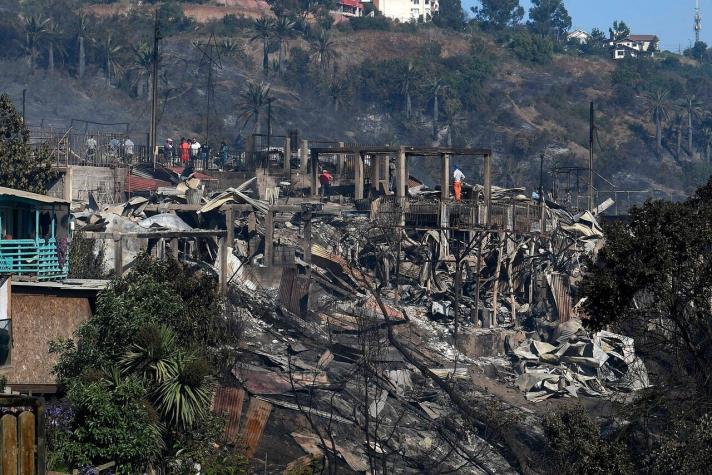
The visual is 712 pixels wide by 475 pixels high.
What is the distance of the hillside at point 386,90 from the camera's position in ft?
286

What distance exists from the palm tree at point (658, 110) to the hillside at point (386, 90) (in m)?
0.39

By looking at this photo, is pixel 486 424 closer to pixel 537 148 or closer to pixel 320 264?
pixel 320 264

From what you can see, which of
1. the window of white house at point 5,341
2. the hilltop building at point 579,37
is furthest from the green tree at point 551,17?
the window of white house at point 5,341

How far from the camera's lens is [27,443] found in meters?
9.48

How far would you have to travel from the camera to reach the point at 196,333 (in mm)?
21375

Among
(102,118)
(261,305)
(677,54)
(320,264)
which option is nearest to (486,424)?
(261,305)

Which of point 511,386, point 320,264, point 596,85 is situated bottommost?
point 511,386

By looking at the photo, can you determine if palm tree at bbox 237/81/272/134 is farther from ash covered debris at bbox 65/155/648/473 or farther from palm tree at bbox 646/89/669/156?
ash covered debris at bbox 65/155/648/473

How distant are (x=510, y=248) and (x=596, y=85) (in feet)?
252

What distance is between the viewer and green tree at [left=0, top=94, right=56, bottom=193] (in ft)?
102

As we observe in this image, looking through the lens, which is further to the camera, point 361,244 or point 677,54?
point 677,54

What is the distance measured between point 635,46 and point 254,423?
128874 millimetres

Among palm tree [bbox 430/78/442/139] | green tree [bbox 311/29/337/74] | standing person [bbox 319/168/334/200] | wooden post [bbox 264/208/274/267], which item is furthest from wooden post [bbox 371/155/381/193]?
green tree [bbox 311/29/337/74]

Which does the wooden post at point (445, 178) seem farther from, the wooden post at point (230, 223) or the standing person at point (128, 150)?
the standing person at point (128, 150)
